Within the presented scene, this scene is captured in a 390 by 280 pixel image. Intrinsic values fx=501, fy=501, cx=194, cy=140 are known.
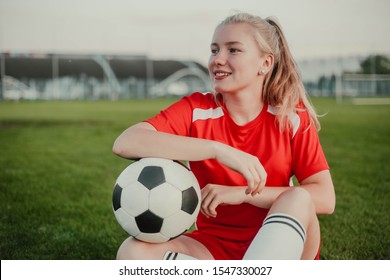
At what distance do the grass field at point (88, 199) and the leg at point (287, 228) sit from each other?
96cm

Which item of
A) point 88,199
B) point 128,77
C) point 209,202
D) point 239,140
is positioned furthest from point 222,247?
point 128,77

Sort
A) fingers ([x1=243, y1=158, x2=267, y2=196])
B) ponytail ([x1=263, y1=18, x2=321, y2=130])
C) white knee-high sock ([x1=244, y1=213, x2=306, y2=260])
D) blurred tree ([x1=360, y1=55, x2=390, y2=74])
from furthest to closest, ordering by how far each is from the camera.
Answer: blurred tree ([x1=360, y1=55, x2=390, y2=74]) → ponytail ([x1=263, y1=18, x2=321, y2=130]) → fingers ([x1=243, y1=158, x2=267, y2=196]) → white knee-high sock ([x1=244, y1=213, x2=306, y2=260])

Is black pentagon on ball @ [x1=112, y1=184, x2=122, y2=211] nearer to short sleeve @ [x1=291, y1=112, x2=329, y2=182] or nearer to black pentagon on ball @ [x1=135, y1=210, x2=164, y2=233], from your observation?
black pentagon on ball @ [x1=135, y1=210, x2=164, y2=233]

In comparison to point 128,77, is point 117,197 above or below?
above

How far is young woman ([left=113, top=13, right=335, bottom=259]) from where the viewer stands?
1625mm

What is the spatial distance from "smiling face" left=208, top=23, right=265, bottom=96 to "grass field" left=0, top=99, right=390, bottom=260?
106 centimetres

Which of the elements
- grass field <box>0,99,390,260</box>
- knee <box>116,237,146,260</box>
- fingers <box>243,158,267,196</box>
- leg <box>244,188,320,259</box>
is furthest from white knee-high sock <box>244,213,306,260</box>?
grass field <box>0,99,390,260</box>

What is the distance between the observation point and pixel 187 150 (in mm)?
1596

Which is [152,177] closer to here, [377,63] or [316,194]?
[316,194]

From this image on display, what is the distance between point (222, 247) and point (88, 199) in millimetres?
1877

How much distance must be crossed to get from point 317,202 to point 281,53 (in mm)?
624

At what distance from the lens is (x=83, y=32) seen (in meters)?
3.35
